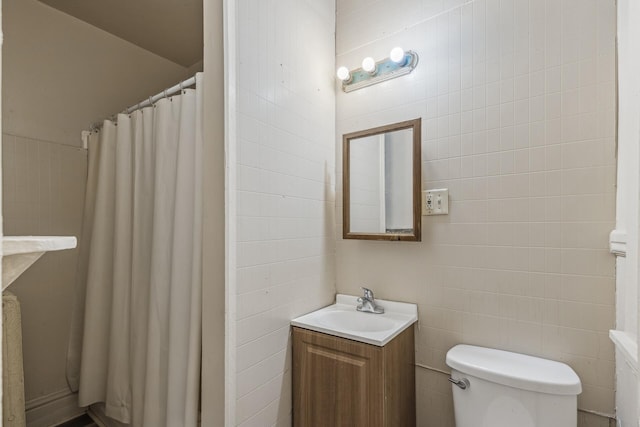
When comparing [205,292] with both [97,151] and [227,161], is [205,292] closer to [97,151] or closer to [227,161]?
[227,161]

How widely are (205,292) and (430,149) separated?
1.18 meters

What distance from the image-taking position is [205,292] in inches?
52.8

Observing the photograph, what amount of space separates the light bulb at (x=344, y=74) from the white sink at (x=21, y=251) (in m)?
A: 1.56

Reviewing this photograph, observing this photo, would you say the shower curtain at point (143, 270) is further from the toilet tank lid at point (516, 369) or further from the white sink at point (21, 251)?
the toilet tank lid at point (516, 369)

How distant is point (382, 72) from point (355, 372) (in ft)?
4.61

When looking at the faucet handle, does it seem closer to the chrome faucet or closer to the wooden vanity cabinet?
the chrome faucet

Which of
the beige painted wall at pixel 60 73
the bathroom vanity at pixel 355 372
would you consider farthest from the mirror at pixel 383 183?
the beige painted wall at pixel 60 73

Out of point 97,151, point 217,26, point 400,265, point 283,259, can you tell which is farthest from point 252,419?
point 97,151

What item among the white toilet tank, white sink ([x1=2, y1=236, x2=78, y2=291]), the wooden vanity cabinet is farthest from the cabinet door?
white sink ([x1=2, y1=236, x2=78, y2=291])

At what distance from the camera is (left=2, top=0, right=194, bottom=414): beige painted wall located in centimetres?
186

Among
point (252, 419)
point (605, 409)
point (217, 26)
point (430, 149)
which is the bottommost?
point (252, 419)

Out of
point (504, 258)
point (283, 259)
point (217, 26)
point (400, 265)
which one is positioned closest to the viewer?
point (217, 26)

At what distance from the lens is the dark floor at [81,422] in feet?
6.49

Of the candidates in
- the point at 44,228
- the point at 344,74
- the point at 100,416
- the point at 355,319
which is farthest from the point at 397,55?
the point at 100,416
